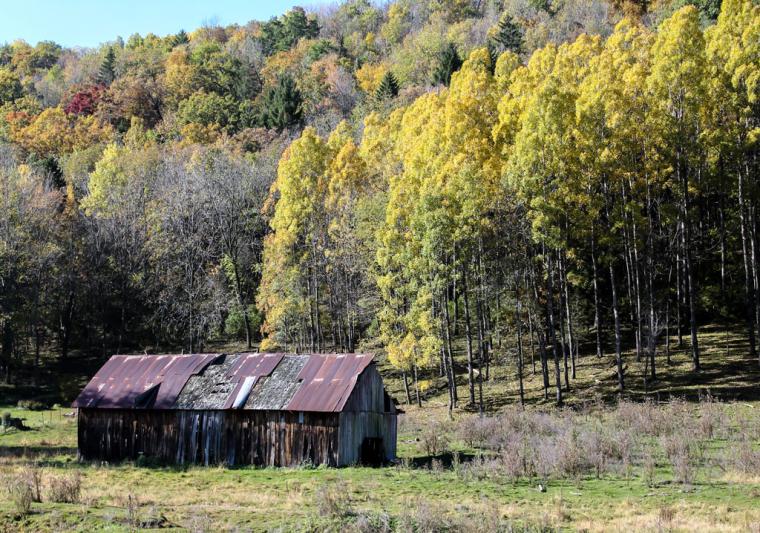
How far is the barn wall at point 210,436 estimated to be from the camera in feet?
90.4

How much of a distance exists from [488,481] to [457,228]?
1619 cm

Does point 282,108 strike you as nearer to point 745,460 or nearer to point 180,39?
point 180,39

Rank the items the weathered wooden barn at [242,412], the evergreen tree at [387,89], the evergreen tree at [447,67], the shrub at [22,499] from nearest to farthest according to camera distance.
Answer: the shrub at [22,499] < the weathered wooden barn at [242,412] < the evergreen tree at [387,89] < the evergreen tree at [447,67]

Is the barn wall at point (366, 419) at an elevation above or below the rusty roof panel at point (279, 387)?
below

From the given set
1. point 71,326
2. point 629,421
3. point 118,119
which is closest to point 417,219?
point 629,421

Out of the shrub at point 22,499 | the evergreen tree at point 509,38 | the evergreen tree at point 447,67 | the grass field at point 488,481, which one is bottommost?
the grass field at point 488,481

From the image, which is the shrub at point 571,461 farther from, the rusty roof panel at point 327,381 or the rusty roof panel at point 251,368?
the rusty roof panel at point 251,368

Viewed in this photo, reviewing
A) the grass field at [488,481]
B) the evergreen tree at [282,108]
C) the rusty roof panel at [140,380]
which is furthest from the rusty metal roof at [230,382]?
the evergreen tree at [282,108]

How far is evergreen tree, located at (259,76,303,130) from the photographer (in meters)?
90.8

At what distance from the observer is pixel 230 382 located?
30281mm

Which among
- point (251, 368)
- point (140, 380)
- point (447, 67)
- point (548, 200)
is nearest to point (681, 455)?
point (548, 200)

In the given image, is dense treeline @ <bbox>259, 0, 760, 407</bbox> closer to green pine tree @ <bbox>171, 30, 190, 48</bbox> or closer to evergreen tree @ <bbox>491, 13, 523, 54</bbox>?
evergreen tree @ <bbox>491, 13, 523, 54</bbox>

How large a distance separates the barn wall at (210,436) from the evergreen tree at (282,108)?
207ft

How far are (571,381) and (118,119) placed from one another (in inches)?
3183
